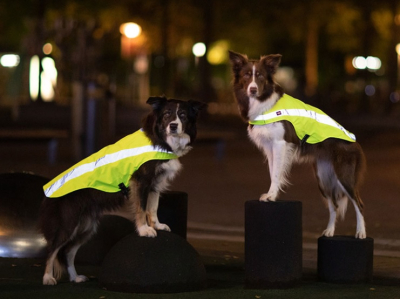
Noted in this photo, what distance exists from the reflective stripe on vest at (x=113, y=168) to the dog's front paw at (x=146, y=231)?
0.47 meters

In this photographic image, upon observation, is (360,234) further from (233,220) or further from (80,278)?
(233,220)

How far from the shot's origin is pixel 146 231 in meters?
8.51

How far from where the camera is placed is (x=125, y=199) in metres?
8.88

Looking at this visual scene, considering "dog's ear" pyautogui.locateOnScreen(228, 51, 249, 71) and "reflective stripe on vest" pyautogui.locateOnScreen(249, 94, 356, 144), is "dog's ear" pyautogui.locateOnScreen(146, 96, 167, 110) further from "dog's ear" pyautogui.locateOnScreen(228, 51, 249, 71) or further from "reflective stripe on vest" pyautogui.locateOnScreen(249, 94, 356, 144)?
"reflective stripe on vest" pyautogui.locateOnScreen(249, 94, 356, 144)

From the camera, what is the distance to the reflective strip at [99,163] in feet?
28.3

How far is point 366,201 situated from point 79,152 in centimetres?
891

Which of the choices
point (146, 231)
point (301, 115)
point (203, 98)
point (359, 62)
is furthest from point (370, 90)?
point (146, 231)

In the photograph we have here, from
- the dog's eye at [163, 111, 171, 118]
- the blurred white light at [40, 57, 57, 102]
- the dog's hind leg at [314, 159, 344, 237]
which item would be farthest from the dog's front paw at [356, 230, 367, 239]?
the blurred white light at [40, 57, 57, 102]

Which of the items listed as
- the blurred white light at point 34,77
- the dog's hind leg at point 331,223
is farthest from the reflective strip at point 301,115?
the blurred white light at point 34,77

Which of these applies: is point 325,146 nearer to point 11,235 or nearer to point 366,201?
point 11,235

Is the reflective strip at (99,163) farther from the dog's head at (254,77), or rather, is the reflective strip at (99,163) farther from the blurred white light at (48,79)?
the blurred white light at (48,79)

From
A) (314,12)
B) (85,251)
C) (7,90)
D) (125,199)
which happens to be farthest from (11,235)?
(7,90)

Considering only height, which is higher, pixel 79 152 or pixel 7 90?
pixel 7 90

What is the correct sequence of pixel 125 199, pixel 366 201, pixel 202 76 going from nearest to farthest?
pixel 125 199, pixel 366 201, pixel 202 76
